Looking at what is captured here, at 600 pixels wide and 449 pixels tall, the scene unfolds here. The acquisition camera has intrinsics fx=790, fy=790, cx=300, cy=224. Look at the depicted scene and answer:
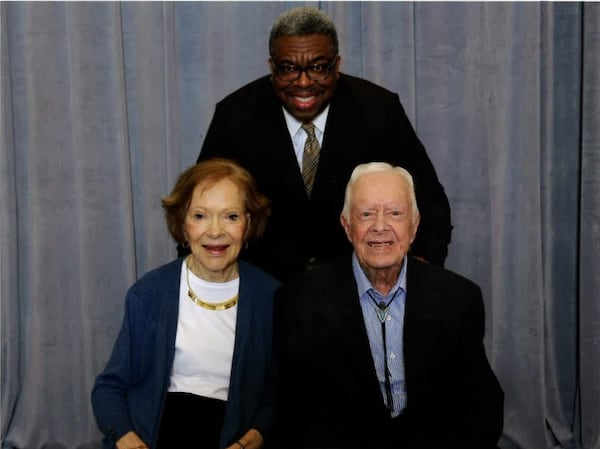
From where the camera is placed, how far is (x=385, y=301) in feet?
6.21

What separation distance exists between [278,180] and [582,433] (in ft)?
5.55

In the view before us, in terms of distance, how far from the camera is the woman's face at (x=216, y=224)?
6.46 ft

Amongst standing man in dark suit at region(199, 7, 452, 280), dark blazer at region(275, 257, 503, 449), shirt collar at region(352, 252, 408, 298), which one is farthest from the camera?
standing man in dark suit at region(199, 7, 452, 280)

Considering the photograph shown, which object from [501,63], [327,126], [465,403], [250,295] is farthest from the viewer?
[501,63]

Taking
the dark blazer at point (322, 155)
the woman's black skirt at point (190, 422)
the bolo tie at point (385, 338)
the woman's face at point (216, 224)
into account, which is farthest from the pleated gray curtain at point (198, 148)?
the bolo tie at point (385, 338)

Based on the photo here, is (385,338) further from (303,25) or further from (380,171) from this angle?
(303,25)

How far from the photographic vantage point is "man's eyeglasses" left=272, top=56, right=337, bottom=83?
2021 millimetres

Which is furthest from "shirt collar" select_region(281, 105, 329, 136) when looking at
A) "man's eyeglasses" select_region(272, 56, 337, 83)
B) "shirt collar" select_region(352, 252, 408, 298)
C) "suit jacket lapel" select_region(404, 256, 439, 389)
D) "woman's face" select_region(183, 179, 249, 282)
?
"suit jacket lapel" select_region(404, 256, 439, 389)

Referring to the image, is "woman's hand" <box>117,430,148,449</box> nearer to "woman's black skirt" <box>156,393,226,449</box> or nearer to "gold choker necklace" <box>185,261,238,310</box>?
"woman's black skirt" <box>156,393,226,449</box>

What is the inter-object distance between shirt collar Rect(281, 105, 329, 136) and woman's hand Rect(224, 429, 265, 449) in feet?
2.68

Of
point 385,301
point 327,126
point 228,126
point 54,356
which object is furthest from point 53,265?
point 385,301

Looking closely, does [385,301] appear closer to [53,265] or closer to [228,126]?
[228,126]

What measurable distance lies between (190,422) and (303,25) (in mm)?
1020

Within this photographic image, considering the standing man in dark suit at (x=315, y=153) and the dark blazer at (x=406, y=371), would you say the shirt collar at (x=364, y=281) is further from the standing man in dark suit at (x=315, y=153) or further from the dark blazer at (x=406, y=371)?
the standing man in dark suit at (x=315, y=153)
